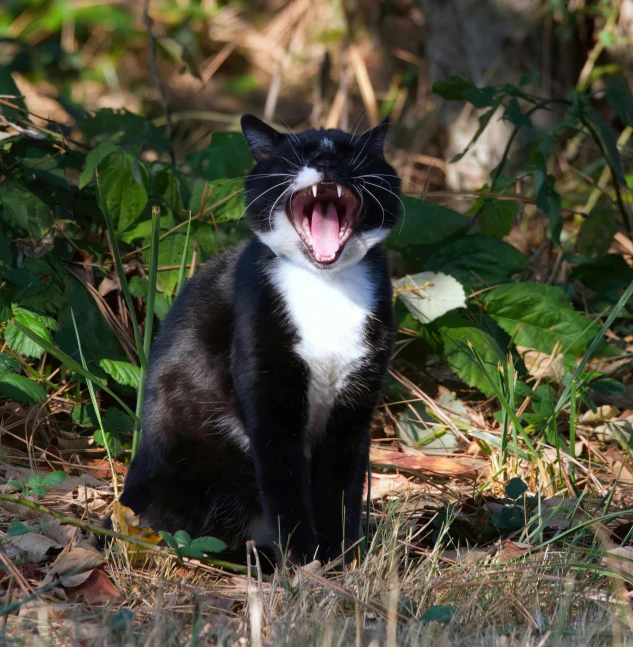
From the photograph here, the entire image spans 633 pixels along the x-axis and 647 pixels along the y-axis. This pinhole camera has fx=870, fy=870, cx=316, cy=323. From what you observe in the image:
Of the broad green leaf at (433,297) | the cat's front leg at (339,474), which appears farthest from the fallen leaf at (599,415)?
the cat's front leg at (339,474)

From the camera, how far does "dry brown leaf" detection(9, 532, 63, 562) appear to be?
7.21 feet

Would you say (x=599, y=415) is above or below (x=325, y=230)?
below

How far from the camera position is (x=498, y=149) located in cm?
516

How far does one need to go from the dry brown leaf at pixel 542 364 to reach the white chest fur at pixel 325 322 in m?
1.32

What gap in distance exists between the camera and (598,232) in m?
3.68

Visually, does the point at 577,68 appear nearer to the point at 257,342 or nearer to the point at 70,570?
the point at 257,342

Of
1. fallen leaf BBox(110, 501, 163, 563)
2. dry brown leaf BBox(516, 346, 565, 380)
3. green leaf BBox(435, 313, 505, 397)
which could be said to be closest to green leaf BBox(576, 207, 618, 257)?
dry brown leaf BBox(516, 346, 565, 380)

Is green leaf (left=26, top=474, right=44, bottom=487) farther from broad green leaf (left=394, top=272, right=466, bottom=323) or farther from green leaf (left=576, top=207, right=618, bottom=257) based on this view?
green leaf (left=576, top=207, right=618, bottom=257)

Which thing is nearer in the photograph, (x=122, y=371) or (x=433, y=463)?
(x=122, y=371)

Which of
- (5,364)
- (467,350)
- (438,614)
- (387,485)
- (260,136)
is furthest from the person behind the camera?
(467,350)

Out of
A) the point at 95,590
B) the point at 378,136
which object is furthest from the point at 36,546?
the point at 378,136

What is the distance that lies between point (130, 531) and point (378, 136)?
4.17 ft

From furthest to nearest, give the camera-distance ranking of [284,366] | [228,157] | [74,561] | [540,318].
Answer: [228,157] → [540,318] → [284,366] → [74,561]

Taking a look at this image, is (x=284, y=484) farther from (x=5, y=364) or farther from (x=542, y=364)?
(x=542, y=364)
